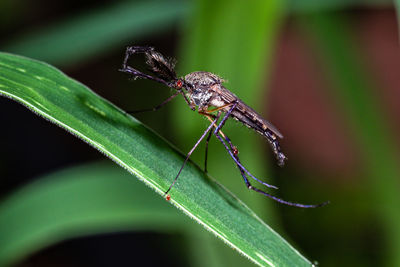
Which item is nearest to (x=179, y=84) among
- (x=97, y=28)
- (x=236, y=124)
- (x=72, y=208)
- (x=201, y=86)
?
(x=201, y=86)

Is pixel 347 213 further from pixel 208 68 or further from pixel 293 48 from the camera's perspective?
pixel 293 48

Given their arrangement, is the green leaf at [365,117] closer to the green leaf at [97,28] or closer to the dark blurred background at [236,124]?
the dark blurred background at [236,124]

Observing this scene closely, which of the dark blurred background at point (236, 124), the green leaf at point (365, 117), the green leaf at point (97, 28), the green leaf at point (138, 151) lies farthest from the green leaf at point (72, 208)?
the green leaf at point (365, 117)

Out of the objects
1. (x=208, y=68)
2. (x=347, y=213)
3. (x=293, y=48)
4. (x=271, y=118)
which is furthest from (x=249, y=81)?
(x=293, y=48)

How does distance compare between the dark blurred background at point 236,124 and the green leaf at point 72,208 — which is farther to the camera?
the dark blurred background at point 236,124

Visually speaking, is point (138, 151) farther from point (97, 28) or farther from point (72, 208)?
point (97, 28)

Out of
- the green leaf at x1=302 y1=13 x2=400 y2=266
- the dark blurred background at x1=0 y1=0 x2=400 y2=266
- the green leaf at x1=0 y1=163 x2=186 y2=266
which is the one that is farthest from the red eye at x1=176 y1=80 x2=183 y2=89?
the green leaf at x1=302 y1=13 x2=400 y2=266

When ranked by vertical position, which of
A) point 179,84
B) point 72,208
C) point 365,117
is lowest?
point 72,208
